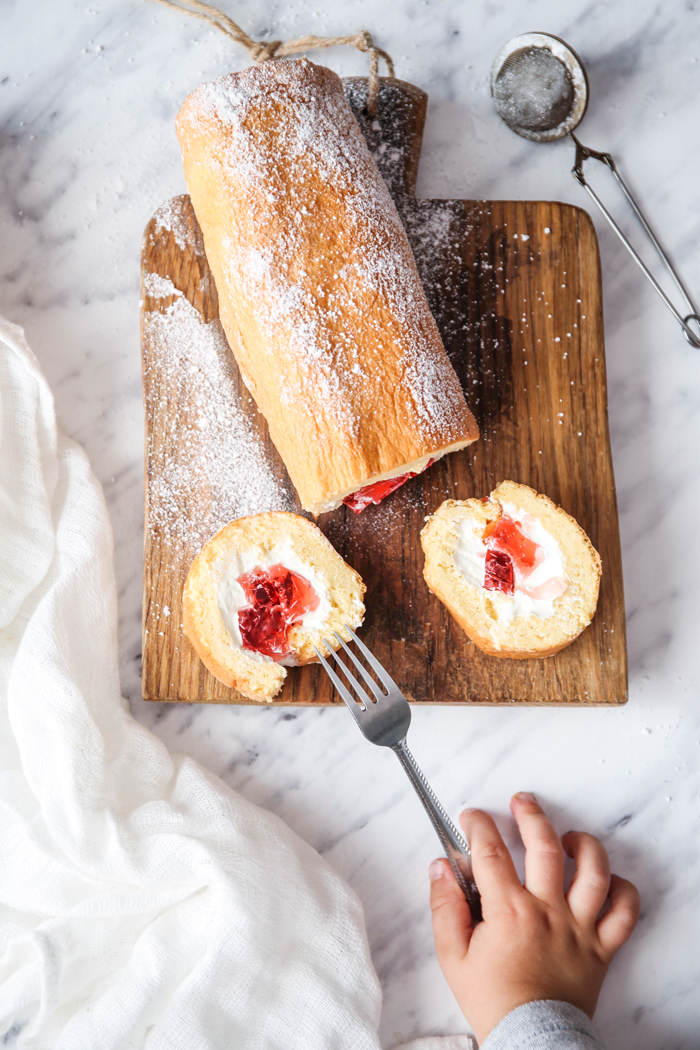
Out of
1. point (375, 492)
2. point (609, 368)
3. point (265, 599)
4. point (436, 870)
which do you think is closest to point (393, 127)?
point (609, 368)

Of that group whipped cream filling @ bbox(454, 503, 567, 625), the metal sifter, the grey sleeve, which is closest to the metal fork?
whipped cream filling @ bbox(454, 503, 567, 625)

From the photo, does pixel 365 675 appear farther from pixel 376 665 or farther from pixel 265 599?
pixel 265 599

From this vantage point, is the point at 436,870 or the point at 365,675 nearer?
the point at 365,675

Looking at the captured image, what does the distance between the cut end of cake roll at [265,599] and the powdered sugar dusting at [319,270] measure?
28cm

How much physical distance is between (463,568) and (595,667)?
38 centimetres

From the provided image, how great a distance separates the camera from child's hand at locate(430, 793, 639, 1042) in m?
1.93

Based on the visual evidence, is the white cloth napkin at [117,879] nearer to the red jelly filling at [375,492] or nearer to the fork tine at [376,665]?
the fork tine at [376,665]

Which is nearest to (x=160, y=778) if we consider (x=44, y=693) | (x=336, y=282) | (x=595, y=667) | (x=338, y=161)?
(x=44, y=693)

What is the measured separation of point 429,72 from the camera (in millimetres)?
2227

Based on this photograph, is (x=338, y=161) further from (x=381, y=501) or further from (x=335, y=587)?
(x=335, y=587)

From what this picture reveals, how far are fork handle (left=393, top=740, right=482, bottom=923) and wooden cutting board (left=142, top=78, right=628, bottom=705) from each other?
0.15 m

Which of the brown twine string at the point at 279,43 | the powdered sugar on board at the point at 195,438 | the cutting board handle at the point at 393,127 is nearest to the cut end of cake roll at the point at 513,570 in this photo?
the powdered sugar on board at the point at 195,438

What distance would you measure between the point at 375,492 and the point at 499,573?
12.8 inches

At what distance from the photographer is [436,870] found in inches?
81.7
